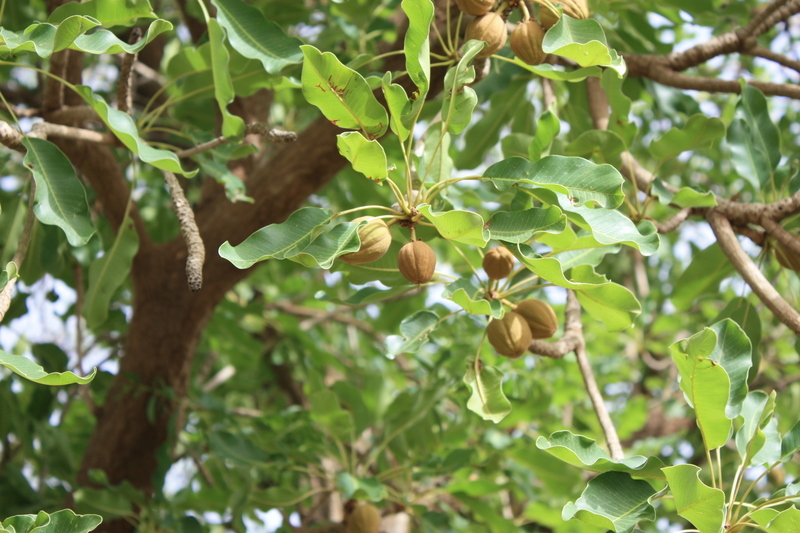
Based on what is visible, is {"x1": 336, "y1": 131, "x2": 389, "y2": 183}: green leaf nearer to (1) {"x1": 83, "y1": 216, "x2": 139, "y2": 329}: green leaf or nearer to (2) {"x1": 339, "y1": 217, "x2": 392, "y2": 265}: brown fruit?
(2) {"x1": 339, "y1": 217, "x2": 392, "y2": 265}: brown fruit

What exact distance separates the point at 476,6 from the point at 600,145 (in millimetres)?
386

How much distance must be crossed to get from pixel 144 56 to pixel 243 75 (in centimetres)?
192

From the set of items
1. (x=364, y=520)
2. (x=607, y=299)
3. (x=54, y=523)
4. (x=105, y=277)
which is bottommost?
(x=364, y=520)

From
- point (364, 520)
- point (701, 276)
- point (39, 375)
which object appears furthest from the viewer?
point (364, 520)

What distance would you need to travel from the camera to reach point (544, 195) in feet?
3.68

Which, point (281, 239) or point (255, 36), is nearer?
point (281, 239)

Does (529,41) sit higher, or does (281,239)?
(529,41)

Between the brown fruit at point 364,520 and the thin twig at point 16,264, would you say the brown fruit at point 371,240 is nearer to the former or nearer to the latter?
the thin twig at point 16,264

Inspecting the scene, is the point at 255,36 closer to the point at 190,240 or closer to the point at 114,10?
the point at 114,10

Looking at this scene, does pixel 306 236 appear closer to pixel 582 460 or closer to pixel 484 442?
pixel 582 460

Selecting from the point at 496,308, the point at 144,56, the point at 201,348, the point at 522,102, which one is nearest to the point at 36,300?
the point at 201,348

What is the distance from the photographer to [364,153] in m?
0.98

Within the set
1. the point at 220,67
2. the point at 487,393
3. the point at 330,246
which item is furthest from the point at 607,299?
the point at 220,67

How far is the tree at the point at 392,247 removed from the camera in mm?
1027
